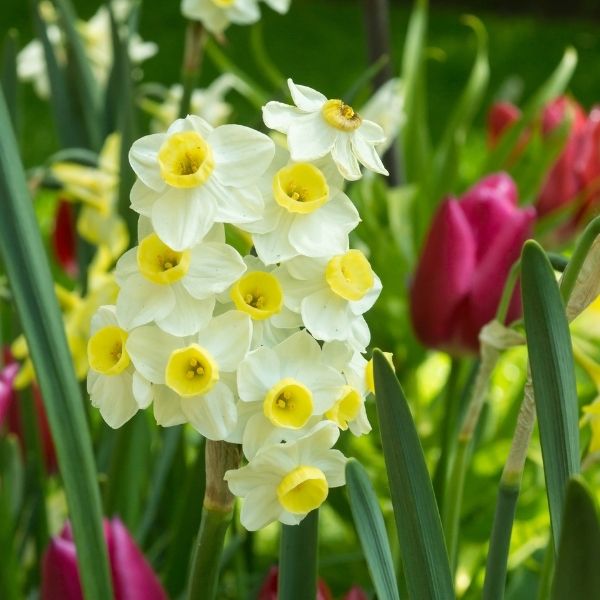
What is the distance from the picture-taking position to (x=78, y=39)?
916 millimetres

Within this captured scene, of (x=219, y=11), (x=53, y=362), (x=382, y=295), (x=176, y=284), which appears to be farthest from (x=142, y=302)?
(x=382, y=295)

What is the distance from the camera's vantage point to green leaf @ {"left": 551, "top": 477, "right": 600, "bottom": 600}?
1.10 feet

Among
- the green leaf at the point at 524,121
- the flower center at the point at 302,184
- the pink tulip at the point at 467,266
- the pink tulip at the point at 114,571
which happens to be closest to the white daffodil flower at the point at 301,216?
the flower center at the point at 302,184

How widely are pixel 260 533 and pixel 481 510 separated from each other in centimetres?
28

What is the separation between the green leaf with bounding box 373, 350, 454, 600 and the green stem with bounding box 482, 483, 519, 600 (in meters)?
0.06

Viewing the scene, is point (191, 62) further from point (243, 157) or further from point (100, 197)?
point (243, 157)

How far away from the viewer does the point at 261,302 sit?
0.40 metres

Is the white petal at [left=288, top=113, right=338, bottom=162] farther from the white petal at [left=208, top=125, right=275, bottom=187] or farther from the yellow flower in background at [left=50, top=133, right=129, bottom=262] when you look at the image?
the yellow flower in background at [left=50, top=133, right=129, bottom=262]

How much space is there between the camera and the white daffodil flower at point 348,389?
1.34 feet

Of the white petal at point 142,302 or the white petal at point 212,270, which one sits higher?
the white petal at point 212,270

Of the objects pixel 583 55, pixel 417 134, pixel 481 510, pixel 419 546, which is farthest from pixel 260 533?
pixel 583 55

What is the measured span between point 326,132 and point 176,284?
3.1 inches

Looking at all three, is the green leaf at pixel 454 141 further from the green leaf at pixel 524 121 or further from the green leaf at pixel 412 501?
the green leaf at pixel 412 501

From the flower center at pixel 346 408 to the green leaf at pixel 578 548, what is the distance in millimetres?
97
